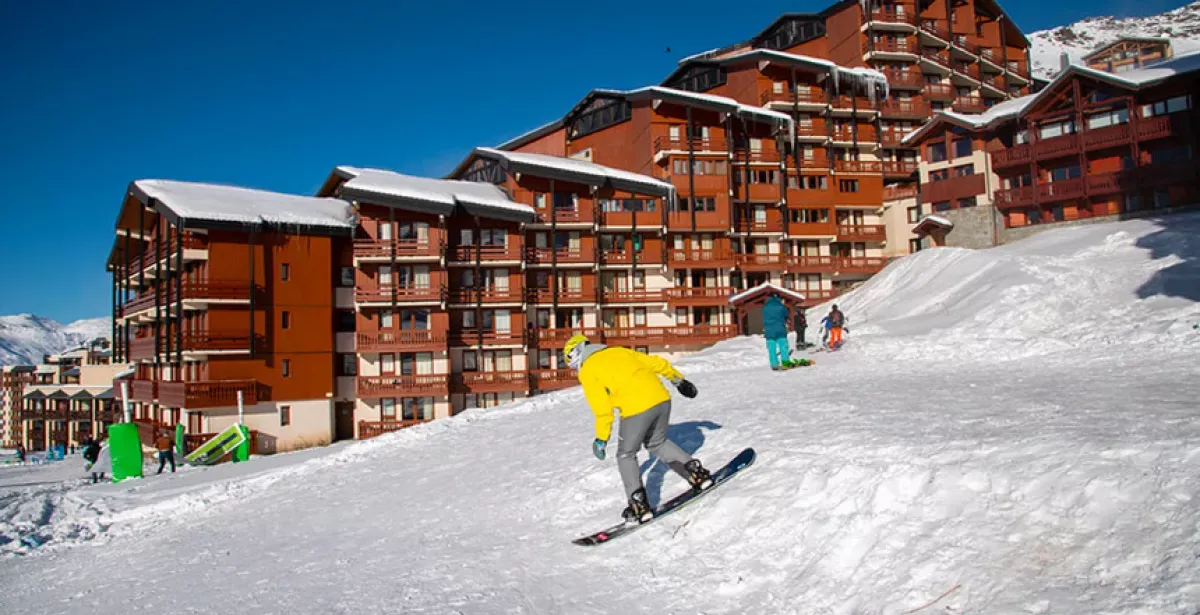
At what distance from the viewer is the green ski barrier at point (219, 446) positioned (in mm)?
28859

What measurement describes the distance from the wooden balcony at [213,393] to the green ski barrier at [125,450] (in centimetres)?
1058

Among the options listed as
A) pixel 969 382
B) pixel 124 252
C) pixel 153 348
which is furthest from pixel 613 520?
pixel 124 252

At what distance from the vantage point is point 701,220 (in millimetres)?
44906

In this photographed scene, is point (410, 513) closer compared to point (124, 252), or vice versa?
point (410, 513)

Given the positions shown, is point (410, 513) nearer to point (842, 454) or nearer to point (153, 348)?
point (842, 454)

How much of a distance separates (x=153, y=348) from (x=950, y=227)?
1852 inches

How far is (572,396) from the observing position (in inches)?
832

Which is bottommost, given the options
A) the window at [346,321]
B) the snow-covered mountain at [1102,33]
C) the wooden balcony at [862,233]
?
the window at [346,321]

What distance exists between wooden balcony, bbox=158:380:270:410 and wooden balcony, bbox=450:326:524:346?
9711 mm

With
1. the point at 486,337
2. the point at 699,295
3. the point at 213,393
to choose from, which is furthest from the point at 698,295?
the point at 213,393

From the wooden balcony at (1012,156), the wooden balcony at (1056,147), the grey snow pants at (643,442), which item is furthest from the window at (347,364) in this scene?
the wooden balcony at (1056,147)

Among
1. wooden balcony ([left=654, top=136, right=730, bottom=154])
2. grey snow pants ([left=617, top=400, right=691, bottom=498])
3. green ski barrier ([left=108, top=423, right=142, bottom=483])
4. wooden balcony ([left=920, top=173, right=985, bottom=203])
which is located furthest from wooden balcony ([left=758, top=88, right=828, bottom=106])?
grey snow pants ([left=617, top=400, right=691, bottom=498])

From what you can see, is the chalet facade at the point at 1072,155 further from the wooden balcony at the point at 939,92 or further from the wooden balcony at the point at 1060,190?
the wooden balcony at the point at 939,92

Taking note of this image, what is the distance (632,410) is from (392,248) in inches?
1214
